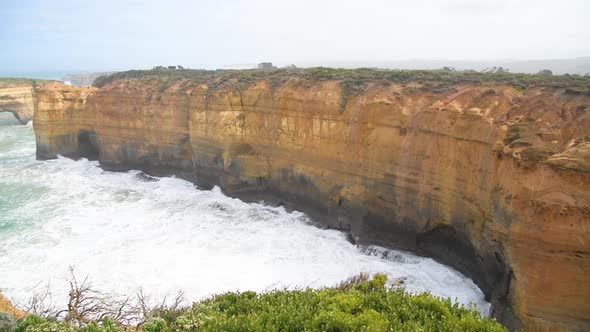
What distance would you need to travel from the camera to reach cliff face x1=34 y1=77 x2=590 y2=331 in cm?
976

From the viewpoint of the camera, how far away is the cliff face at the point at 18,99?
147 feet

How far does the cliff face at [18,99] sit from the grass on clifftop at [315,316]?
45.5 metres

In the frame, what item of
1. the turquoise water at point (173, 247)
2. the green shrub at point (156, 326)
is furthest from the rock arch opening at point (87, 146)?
the green shrub at point (156, 326)

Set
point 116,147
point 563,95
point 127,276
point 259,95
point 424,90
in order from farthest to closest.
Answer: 1. point 116,147
2. point 259,95
3. point 424,90
4. point 127,276
5. point 563,95

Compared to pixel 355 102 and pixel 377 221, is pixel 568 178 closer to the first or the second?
pixel 377 221

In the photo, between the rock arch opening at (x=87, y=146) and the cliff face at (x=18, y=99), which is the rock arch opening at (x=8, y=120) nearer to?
the cliff face at (x=18, y=99)

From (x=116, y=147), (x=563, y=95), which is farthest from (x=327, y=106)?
(x=116, y=147)

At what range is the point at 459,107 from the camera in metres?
14.0

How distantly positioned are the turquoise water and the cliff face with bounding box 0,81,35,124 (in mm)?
26171

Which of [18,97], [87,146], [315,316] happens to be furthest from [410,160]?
[18,97]

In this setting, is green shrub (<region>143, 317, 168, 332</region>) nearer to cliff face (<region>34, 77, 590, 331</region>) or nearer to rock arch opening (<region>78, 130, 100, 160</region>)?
cliff face (<region>34, 77, 590, 331</region>)

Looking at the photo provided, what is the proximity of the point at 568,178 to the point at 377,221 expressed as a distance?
287 inches

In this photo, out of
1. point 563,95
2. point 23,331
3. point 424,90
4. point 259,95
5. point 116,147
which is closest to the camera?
point 23,331

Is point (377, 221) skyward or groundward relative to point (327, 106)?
groundward
